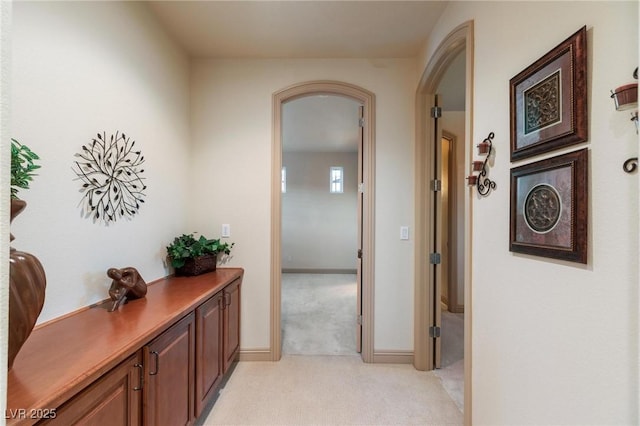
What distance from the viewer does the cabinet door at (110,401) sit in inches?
33.1

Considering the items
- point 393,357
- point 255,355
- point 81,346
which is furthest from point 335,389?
point 81,346

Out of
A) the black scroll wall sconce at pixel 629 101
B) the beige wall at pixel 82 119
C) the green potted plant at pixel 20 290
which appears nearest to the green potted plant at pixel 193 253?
the beige wall at pixel 82 119

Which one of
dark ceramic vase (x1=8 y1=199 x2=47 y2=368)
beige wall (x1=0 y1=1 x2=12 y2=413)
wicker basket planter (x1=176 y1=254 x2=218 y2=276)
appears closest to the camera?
beige wall (x1=0 y1=1 x2=12 y2=413)

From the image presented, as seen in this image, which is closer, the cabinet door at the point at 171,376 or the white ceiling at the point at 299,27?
the cabinet door at the point at 171,376

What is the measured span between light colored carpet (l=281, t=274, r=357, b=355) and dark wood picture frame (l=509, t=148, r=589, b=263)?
215cm

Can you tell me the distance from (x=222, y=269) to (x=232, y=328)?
0.53 meters

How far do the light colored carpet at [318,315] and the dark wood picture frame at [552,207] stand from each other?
84.5 inches

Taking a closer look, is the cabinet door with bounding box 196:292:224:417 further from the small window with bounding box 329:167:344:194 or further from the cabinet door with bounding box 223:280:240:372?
the small window with bounding box 329:167:344:194

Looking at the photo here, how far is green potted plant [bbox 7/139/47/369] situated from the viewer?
82cm

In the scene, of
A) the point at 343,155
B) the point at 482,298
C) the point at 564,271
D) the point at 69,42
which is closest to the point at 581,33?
the point at 564,271

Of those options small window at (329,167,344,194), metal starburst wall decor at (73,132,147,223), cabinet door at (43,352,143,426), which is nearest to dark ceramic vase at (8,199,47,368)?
cabinet door at (43,352,143,426)

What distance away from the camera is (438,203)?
2477 mm

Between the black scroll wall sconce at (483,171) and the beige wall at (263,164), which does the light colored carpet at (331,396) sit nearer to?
the beige wall at (263,164)

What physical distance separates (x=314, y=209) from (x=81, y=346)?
5521 millimetres
